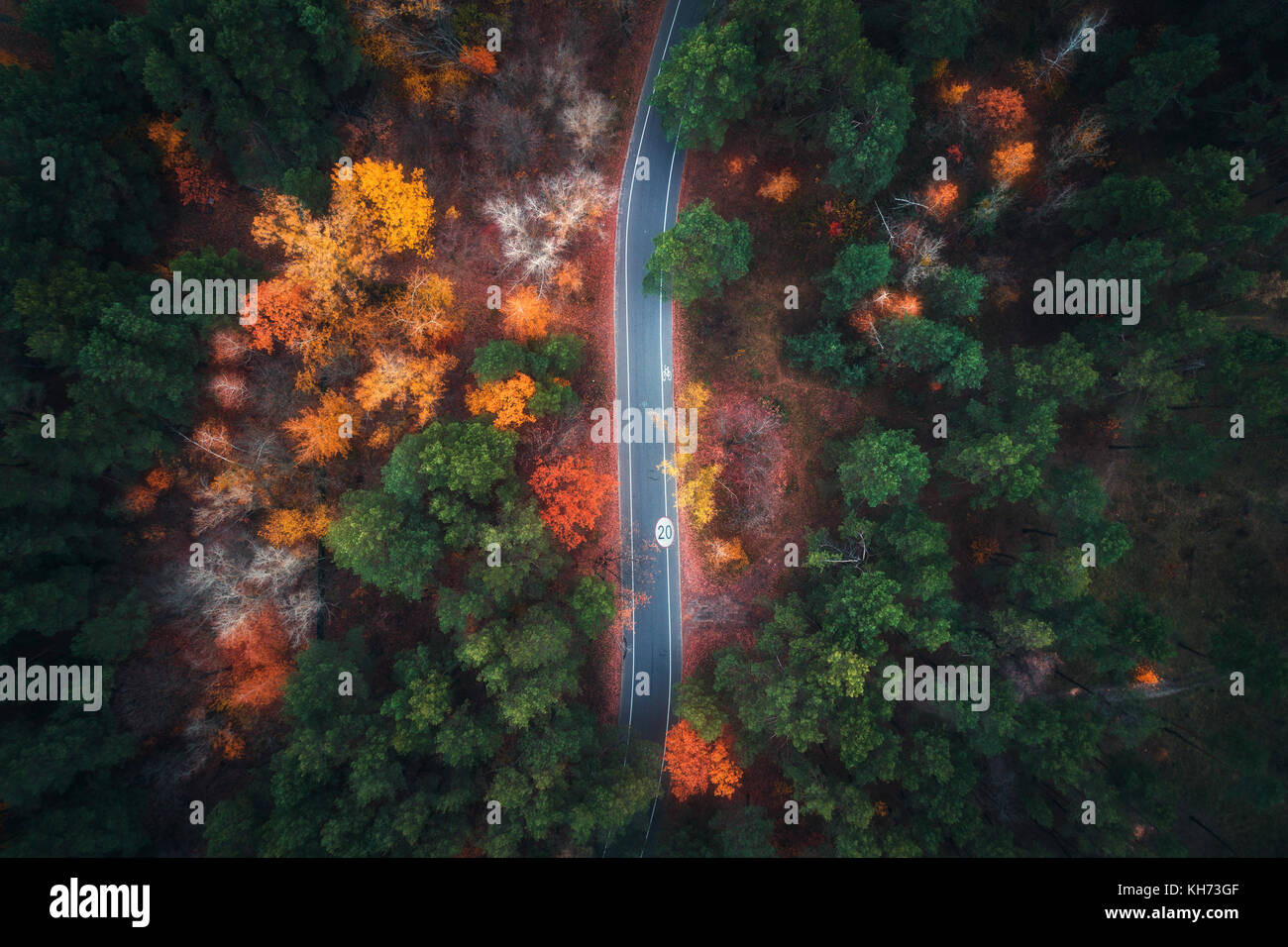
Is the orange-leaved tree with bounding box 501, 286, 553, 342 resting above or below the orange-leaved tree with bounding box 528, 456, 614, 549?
above

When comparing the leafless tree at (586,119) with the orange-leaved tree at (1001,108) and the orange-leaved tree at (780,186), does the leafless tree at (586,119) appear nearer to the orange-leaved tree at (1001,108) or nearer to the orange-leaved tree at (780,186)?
the orange-leaved tree at (780,186)

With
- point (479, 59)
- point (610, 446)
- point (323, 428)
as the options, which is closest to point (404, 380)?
point (323, 428)

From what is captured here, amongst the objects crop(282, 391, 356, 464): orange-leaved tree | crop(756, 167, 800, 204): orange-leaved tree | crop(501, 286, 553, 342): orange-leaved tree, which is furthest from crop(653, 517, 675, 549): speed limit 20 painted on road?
crop(756, 167, 800, 204): orange-leaved tree

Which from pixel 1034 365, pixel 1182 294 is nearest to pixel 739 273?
pixel 1034 365

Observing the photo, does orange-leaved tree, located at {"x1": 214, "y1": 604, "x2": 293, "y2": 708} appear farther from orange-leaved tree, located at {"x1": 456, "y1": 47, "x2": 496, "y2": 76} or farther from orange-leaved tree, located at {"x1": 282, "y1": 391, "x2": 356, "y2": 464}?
orange-leaved tree, located at {"x1": 456, "y1": 47, "x2": 496, "y2": 76}

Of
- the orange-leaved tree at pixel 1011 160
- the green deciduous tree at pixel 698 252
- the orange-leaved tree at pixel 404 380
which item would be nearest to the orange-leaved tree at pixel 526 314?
the orange-leaved tree at pixel 404 380

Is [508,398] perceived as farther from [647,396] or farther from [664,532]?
[664,532]

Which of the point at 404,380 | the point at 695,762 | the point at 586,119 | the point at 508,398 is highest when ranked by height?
the point at 586,119
